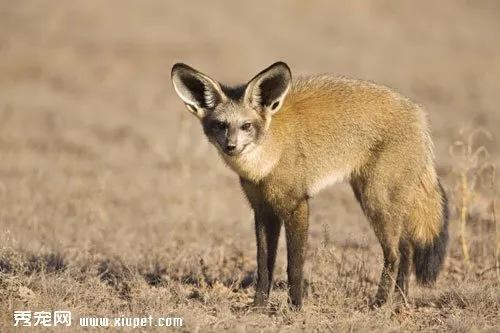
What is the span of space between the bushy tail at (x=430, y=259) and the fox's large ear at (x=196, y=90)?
2560mm

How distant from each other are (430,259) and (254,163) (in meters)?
2.16

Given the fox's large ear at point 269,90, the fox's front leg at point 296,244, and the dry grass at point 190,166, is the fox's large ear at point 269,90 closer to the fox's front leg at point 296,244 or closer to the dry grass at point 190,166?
the fox's front leg at point 296,244

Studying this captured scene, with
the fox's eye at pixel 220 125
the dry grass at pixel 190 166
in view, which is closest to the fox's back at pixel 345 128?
the fox's eye at pixel 220 125

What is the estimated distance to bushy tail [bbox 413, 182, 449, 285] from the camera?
7824mm

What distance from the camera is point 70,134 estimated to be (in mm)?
16938

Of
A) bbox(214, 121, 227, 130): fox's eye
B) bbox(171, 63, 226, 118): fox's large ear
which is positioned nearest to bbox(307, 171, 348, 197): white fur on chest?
bbox(214, 121, 227, 130): fox's eye

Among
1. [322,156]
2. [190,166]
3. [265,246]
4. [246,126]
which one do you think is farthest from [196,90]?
[190,166]

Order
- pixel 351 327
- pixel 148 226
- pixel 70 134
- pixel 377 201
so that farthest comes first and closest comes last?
pixel 70 134 < pixel 148 226 < pixel 377 201 < pixel 351 327

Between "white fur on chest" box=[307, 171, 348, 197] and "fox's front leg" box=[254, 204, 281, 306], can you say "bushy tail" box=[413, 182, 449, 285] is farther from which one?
"fox's front leg" box=[254, 204, 281, 306]

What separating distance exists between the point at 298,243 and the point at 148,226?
14.2 ft

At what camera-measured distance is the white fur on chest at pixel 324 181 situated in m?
7.42

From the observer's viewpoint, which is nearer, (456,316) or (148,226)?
(456,316)

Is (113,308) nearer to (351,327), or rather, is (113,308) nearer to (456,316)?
(351,327)

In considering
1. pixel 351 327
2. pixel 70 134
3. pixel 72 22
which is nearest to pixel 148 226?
pixel 351 327
